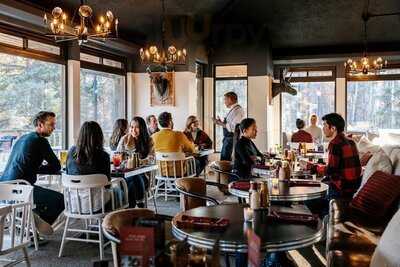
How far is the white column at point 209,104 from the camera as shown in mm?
10492

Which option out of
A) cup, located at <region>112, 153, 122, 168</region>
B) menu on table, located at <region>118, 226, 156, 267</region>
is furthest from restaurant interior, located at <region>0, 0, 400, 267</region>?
cup, located at <region>112, 153, 122, 168</region>

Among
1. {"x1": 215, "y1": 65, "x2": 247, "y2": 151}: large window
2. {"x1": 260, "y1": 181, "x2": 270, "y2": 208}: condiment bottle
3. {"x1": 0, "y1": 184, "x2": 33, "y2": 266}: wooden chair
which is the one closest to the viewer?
{"x1": 260, "y1": 181, "x2": 270, "y2": 208}: condiment bottle

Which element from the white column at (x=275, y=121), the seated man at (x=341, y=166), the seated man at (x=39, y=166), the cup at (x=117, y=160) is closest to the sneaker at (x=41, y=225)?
the seated man at (x=39, y=166)

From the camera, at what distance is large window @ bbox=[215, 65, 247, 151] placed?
34.2ft

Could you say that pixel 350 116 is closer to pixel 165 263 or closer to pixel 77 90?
pixel 77 90

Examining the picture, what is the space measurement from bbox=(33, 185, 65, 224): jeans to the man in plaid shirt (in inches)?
110

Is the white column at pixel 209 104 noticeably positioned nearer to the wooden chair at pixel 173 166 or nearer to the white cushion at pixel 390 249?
the wooden chair at pixel 173 166

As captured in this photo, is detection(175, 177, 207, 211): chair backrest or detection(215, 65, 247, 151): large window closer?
detection(175, 177, 207, 211): chair backrest

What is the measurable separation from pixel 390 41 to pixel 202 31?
4610mm

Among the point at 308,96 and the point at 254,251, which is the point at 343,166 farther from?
the point at 308,96

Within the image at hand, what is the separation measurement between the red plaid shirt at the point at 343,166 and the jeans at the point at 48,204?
2801 millimetres

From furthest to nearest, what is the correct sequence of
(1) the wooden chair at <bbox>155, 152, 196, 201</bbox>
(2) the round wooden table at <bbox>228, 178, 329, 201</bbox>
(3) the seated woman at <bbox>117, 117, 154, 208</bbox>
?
1. (1) the wooden chair at <bbox>155, 152, 196, 201</bbox>
2. (3) the seated woman at <bbox>117, 117, 154, 208</bbox>
3. (2) the round wooden table at <bbox>228, 178, 329, 201</bbox>

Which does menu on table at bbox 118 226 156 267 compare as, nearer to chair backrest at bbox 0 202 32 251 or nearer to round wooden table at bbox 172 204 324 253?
round wooden table at bbox 172 204 324 253

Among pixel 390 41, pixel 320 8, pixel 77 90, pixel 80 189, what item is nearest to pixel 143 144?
pixel 80 189
